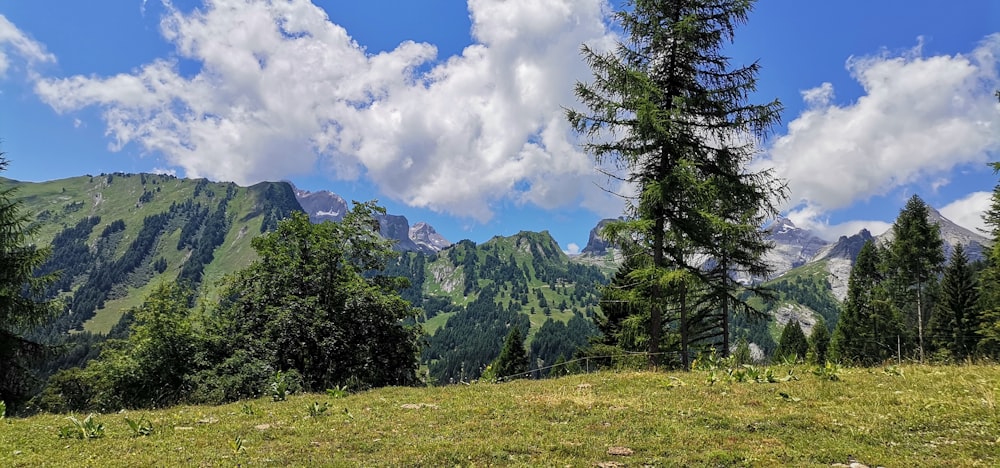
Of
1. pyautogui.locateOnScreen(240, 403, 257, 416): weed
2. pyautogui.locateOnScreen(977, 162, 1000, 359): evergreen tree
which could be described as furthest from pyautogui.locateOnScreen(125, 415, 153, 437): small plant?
pyautogui.locateOnScreen(977, 162, 1000, 359): evergreen tree

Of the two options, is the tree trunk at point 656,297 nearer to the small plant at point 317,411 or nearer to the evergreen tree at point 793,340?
the small plant at point 317,411

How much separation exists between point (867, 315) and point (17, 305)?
69510mm

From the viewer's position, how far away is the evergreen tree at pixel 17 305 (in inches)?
845

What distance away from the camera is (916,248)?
43.4 m

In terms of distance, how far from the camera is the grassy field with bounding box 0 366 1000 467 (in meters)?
7.78

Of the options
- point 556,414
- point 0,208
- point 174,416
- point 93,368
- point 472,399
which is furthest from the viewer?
point 93,368

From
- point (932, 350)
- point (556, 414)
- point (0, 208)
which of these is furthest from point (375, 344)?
point (932, 350)

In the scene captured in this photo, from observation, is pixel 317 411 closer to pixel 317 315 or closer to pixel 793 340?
pixel 317 315

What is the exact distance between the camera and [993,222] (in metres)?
34.0

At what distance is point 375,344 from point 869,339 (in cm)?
5387

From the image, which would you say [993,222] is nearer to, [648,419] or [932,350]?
[932,350]

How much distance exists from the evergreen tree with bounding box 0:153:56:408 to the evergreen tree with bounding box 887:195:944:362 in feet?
199

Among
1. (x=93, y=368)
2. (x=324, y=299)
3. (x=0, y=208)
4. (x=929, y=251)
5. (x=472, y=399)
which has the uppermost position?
(x=929, y=251)

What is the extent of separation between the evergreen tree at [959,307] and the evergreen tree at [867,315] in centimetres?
416
